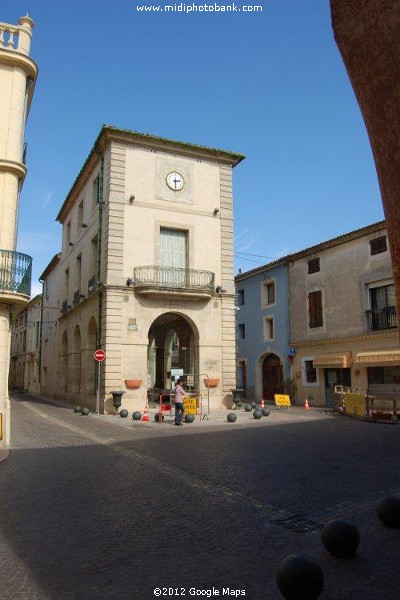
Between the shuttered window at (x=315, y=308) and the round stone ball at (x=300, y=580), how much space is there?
22.5 m

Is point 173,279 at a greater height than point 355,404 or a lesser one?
greater

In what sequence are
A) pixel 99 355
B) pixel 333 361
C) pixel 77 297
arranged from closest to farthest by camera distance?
pixel 99 355, pixel 333 361, pixel 77 297

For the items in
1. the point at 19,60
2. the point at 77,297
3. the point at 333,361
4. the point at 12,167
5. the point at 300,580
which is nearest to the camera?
the point at 300,580

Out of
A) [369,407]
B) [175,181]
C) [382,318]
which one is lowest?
[369,407]

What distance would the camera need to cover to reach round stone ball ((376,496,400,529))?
198 inches

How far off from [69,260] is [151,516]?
26002 mm

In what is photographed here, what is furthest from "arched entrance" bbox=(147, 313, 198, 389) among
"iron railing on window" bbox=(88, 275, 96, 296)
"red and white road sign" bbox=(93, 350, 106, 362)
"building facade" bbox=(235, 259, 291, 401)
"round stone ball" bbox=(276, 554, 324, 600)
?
"round stone ball" bbox=(276, 554, 324, 600)

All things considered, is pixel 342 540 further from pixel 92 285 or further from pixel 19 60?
pixel 92 285

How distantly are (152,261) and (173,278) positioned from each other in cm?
122

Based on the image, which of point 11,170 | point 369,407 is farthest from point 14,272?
point 369,407

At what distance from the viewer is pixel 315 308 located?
2569 cm

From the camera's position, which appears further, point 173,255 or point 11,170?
point 173,255

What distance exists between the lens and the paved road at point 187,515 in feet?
12.4

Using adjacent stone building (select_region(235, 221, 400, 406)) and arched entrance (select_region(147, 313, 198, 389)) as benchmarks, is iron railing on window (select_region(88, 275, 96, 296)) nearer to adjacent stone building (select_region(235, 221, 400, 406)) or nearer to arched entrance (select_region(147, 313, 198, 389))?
arched entrance (select_region(147, 313, 198, 389))
